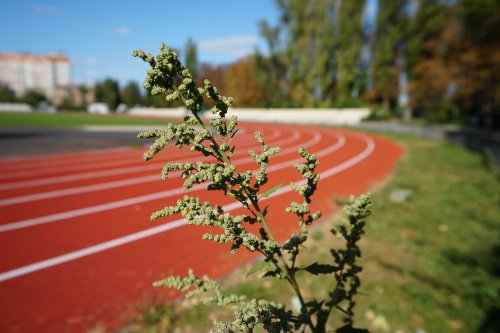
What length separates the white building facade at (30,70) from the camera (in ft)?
598

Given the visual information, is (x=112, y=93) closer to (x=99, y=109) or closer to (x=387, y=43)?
(x=99, y=109)

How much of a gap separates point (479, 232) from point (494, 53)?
2955 cm

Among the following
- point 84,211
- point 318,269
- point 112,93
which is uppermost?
point 112,93

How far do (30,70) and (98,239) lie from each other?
737 ft

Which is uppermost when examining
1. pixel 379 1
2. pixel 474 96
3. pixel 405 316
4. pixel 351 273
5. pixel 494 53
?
pixel 379 1

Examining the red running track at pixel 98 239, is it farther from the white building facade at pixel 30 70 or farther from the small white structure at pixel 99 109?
the white building facade at pixel 30 70

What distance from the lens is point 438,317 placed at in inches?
165

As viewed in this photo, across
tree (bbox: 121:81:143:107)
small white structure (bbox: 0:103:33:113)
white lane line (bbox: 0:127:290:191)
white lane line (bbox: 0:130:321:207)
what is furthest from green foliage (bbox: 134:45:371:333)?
small white structure (bbox: 0:103:33:113)

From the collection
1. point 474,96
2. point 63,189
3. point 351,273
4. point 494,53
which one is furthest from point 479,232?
point 474,96

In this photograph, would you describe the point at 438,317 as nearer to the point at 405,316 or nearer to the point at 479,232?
the point at 405,316

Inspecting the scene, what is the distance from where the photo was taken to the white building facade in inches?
7170

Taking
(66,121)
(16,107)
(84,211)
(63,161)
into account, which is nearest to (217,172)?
(84,211)

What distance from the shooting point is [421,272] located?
5.21 m

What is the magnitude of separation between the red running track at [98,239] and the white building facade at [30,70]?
19866cm
